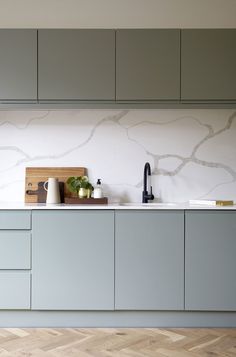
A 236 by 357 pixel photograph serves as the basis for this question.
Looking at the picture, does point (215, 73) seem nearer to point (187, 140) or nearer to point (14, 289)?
point (187, 140)

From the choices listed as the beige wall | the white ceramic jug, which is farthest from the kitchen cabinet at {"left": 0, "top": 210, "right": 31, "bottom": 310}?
the beige wall

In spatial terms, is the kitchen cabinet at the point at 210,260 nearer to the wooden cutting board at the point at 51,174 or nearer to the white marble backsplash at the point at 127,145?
the white marble backsplash at the point at 127,145

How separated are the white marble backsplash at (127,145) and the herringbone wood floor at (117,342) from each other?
3.66 feet

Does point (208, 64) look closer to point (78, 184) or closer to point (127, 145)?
point (127, 145)

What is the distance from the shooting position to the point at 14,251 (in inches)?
116

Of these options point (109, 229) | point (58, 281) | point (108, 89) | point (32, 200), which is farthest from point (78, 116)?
point (58, 281)

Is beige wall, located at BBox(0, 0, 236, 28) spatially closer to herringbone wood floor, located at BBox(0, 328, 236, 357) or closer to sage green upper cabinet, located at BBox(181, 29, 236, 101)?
sage green upper cabinet, located at BBox(181, 29, 236, 101)

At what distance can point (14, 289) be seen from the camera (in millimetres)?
2932

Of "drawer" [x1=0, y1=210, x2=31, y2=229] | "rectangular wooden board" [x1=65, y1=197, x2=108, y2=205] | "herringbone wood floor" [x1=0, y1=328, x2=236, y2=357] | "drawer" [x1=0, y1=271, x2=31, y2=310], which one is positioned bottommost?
"herringbone wood floor" [x1=0, y1=328, x2=236, y2=357]

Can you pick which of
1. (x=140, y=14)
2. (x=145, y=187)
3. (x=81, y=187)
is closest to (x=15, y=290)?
(x=81, y=187)

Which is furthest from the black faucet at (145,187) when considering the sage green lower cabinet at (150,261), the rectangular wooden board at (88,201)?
the sage green lower cabinet at (150,261)

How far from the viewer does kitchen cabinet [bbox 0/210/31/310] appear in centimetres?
293

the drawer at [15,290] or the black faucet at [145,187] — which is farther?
the black faucet at [145,187]

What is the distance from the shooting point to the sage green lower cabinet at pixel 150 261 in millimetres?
2936
